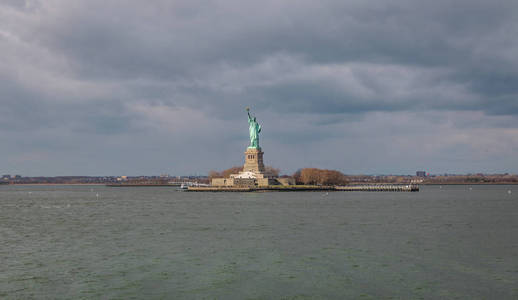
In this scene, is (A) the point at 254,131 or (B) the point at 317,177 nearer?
(A) the point at 254,131

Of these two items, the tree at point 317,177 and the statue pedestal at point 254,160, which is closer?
the statue pedestal at point 254,160

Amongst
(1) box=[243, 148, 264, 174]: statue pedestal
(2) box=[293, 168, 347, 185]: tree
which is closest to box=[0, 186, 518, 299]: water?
(1) box=[243, 148, 264, 174]: statue pedestal

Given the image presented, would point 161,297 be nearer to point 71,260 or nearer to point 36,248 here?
point 71,260

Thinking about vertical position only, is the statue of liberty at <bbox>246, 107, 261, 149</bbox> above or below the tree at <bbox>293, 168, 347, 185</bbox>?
above

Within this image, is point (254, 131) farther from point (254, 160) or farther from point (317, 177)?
point (317, 177)

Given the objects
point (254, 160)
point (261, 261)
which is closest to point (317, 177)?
point (254, 160)

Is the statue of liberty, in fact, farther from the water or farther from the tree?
the water

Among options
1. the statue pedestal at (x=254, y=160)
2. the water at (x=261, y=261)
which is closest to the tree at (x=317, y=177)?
the statue pedestal at (x=254, y=160)

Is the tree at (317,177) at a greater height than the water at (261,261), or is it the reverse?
the tree at (317,177)

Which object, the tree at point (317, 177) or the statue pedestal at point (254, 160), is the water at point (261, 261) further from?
the tree at point (317, 177)

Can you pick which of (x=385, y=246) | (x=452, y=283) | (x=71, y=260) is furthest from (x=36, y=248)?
(x=452, y=283)

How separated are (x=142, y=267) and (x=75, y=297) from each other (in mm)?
4921

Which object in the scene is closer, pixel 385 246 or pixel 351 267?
pixel 351 267

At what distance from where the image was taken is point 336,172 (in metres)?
135
